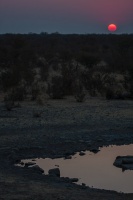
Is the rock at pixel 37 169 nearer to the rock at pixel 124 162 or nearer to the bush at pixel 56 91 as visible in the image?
the rock at pixel 124 162

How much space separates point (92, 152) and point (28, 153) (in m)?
1.70

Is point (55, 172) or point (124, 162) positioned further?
point (124, 162)

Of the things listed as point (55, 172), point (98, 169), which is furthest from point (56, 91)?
point (55, 172)

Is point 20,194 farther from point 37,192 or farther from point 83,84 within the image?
point 83,84

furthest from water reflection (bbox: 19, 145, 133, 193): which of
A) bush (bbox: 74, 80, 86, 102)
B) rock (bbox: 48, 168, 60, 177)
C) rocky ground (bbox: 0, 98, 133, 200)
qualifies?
bush (bbox: 74, 80, 86, 102)

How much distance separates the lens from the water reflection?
11.2 meters

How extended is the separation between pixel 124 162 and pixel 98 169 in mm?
757

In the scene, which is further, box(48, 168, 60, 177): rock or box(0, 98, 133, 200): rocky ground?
box(48, 168, 60, 177): rock

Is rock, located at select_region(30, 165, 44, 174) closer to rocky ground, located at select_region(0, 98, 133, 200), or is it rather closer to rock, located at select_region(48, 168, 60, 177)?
rocky ground, located at select_region(0, 98, 133, 200)

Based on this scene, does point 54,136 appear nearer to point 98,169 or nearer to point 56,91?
point 98,169

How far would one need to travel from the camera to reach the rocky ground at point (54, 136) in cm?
971

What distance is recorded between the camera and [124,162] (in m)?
13.0

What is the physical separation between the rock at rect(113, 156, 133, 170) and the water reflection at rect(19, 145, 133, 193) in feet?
0.47

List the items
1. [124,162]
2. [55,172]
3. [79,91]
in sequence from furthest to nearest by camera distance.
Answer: [79,91] → [124,162] → [55,172]
